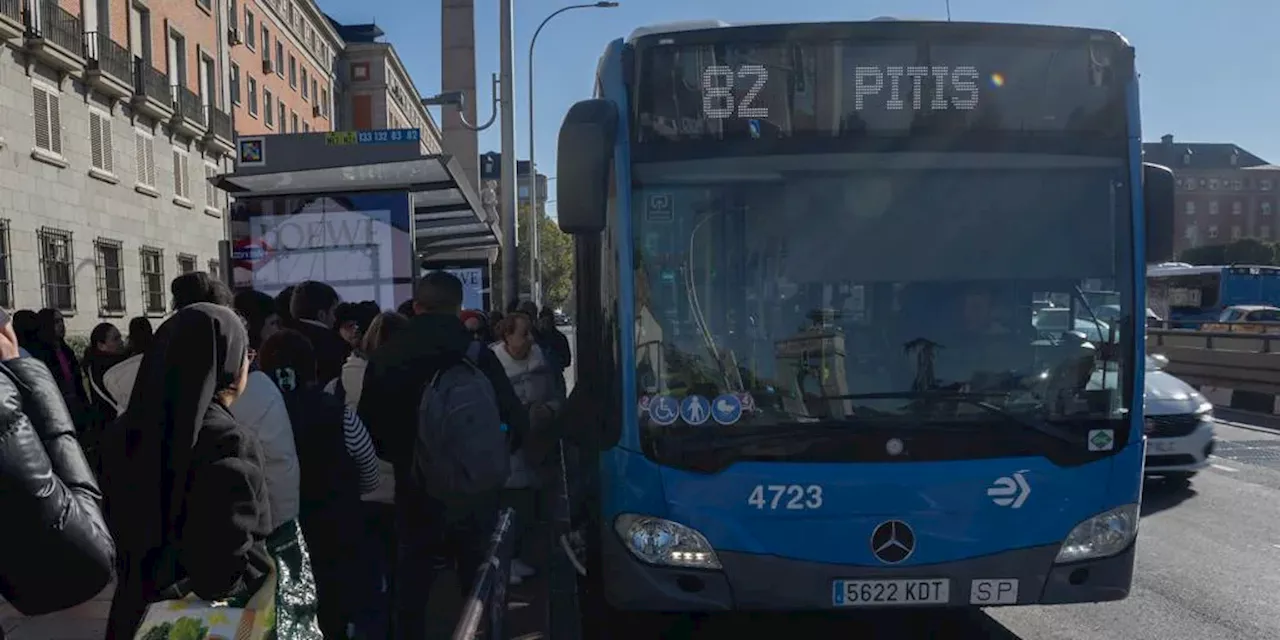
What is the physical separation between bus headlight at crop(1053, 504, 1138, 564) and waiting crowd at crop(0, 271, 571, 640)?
2386 mm

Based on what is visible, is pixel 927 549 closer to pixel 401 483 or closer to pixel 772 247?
pixel 772 247

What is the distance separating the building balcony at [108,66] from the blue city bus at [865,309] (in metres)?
23.1

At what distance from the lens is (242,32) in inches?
1613

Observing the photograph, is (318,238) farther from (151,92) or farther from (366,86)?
(366,86)

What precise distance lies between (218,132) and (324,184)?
81.0 ft

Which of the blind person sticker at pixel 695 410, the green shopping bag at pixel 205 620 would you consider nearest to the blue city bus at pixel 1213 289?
the blind person sticker at pixel 695 410

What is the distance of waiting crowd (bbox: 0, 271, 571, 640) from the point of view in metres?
2.01

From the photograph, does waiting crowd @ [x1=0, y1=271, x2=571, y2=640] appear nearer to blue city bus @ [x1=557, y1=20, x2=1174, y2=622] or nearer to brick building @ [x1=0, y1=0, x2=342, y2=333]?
blue city bus @ [x1=557, y1=20, x2=1174, y2=622]

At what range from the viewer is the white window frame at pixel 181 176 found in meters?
29.3

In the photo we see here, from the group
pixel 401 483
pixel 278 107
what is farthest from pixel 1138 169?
pixel 278 107

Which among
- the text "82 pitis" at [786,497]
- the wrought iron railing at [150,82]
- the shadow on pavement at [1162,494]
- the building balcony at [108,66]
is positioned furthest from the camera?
the wrought iron railing at [150,82]

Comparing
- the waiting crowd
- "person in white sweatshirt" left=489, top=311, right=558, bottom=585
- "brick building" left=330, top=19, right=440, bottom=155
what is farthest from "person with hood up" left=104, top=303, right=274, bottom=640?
"brick building" left=330, top=19, right=440, bottom=155

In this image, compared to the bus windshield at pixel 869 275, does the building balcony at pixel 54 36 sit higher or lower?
higher

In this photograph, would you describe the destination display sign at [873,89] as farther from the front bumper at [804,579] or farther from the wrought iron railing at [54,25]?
the wrought iron railing at [54,25]
